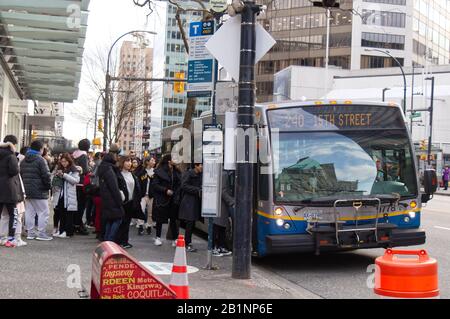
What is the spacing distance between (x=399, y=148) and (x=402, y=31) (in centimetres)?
8259

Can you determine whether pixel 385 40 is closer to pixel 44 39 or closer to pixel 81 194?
pixel 44 39

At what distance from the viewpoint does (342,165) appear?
9.62m

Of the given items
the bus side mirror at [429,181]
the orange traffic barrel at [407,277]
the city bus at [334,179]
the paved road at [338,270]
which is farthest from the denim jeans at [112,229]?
the orange traffic barrel at [407,277]

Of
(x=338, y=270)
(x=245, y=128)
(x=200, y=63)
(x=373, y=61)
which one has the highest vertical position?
(x=373, y=61)

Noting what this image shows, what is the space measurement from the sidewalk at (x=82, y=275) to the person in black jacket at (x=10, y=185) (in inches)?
18.2

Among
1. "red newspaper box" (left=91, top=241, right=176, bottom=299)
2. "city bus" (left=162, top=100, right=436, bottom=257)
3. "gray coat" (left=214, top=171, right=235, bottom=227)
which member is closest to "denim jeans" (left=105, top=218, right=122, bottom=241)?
"gray coat" (left=214, top=171, right=235, bottom=227)

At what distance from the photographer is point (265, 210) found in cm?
945

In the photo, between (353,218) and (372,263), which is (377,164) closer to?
(353,218)

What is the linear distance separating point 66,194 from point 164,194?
2010 mm

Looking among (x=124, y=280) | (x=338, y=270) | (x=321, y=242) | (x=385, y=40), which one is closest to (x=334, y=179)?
(x=321, y=242)

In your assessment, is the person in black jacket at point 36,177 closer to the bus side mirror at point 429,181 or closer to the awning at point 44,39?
the awning at point 44,39

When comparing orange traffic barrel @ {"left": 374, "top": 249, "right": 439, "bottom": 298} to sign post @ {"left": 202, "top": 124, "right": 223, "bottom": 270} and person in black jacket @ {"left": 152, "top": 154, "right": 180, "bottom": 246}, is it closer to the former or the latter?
sign post @ {"left": 202, "top": 124, "right": 223, "bottom": 270}
